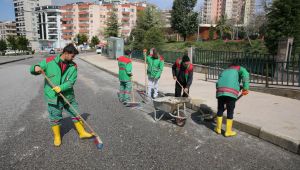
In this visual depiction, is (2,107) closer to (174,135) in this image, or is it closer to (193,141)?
(174,135)

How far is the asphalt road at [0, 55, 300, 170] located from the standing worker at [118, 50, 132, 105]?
4.62 feet

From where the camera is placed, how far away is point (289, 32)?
10766 millimetres

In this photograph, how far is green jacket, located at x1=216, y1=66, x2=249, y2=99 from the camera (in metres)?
4.77

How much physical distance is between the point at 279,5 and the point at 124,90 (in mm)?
8426

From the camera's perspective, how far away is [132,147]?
4332mm

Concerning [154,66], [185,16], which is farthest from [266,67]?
[185,16]

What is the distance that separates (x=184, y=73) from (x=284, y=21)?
7.21 meters

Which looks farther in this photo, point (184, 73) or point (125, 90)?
point (125, 90)

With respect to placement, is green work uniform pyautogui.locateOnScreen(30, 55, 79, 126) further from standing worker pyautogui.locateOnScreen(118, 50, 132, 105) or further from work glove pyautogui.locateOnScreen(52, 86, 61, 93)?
standing worker pyautogui.locateOnScreen(118, 50, 132, 105)

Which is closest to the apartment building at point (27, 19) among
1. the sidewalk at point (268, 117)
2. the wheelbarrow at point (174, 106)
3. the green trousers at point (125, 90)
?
the green trousers at point (125, 90)

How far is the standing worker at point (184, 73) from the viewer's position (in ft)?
20.9

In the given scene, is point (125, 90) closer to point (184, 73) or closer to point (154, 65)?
point (154, 65)

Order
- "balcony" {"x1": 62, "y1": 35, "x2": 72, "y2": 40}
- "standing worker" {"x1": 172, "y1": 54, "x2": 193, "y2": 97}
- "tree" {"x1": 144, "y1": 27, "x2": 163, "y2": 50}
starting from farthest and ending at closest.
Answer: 1. "balcony" {"x1": 62, "y1": 35, "x2": 72, "y2": 40}
2. "tree" {"x1": 144, "y1": 27, "x2": 163, "y2": 50}
3. "standing worker" {"x1": 172, "y1": 54, "x2": 193, "y2": 97}

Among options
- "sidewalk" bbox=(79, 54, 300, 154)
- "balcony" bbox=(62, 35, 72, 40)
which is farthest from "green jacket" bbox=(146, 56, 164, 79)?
"balcony" bbox=(62, 35, 72, 40)
